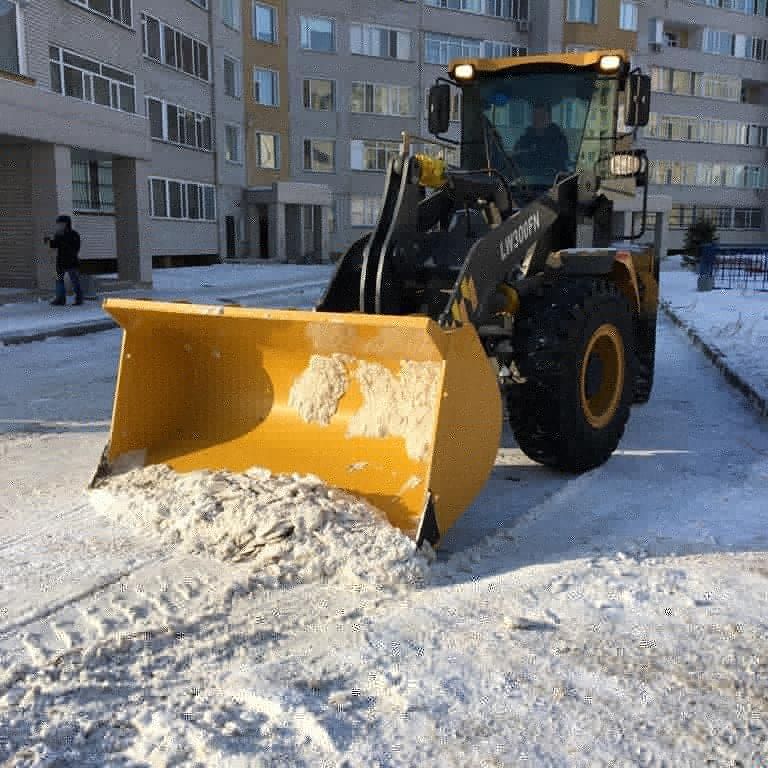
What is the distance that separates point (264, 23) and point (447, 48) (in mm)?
9051

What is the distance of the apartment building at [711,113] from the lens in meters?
47.3

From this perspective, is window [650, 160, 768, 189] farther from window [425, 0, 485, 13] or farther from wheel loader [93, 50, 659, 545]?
wheel loader [93, 50, 659, 545]

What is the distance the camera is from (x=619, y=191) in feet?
21.0

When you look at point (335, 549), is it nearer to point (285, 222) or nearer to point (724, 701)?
point (724, 701)

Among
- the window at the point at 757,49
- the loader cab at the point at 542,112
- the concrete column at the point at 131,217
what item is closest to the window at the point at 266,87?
the concrete column at the point at 131,217

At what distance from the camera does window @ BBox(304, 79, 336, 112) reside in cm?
4012

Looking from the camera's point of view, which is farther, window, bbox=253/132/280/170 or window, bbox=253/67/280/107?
window, bbox=253/132/280/170

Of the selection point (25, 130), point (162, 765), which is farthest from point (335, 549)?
point (25, 130)

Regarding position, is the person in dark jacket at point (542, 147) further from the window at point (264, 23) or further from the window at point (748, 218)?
the window at point (748, 218)

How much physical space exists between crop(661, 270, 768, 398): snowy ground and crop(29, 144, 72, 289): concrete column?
12321 millimetres

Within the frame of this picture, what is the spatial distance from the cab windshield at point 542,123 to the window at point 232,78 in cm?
2930

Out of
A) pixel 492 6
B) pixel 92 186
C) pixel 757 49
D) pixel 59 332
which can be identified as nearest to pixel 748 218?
pixel 757 49

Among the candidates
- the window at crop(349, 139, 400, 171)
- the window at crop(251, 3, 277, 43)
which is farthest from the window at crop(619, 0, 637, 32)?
the window at crop(251, 3, 277, 43)

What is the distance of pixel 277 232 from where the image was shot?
3709 cm
